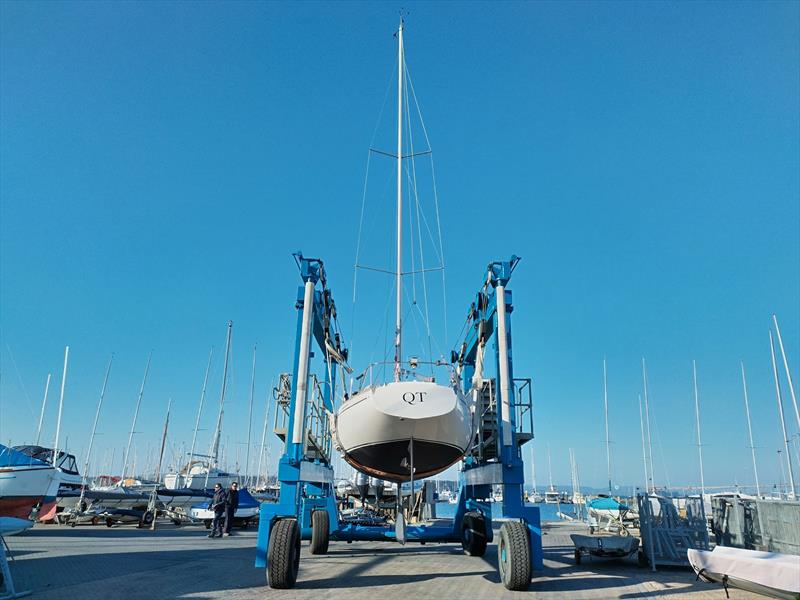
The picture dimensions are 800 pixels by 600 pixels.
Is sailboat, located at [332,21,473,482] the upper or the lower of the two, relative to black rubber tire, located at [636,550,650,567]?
upper

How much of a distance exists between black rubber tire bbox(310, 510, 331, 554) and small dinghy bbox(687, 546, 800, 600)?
23.9ft

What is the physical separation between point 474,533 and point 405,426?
14.5 ft

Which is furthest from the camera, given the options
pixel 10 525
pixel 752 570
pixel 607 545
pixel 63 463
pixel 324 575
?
pixel 63 463

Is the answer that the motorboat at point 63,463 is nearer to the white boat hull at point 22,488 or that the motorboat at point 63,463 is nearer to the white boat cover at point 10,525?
the white boat hull at point 22,488

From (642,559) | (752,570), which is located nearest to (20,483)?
(642,559)

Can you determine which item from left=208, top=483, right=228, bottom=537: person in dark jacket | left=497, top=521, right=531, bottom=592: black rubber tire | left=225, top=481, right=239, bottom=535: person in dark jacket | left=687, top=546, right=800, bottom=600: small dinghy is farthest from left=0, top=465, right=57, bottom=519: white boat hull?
left=687, top=546, right=800, bottom=600: small dinghy

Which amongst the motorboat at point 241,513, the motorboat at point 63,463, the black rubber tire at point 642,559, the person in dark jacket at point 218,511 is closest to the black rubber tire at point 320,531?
the person in dark jacket at point 218,511

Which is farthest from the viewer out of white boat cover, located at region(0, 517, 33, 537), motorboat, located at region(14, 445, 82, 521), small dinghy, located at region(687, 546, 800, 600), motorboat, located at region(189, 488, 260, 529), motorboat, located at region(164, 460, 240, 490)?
motorboat, located at region(164, 460, 240, 490)

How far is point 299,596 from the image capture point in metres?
7.76

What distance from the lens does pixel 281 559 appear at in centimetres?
813

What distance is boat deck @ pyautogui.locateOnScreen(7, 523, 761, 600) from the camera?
317 inches

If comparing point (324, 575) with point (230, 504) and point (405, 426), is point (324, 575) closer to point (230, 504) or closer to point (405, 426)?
point (405, 426)

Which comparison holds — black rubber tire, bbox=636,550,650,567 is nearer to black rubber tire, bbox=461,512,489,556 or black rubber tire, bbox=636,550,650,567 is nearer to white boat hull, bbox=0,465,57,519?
black rubber tire, bbox=461,512,489,556

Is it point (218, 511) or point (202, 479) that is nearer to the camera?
point (218, 511)
